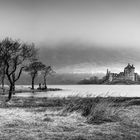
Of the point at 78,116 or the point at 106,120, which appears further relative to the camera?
the point at 78,116

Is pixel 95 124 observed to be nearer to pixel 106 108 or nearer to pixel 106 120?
pixel 106 120

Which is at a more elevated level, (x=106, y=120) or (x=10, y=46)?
(x=10, y=46)

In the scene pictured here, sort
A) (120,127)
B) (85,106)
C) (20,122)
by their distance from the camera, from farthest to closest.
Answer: (85,106)
(20,122)
(120,127)

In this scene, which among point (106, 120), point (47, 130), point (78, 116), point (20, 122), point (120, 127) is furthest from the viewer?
point (78, 116)

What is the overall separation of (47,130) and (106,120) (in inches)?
163

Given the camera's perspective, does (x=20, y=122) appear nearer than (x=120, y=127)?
No

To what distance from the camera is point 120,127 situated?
12.2 m

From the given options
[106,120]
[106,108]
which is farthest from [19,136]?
[106,108]

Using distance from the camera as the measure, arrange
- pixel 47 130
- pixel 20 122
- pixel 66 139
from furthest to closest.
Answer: pixel 20 122 → pixel 47 130 → pixel 66 139

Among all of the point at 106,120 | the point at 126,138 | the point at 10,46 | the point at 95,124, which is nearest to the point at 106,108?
the point at 106,120

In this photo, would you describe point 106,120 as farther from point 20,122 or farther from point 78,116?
point 20,122

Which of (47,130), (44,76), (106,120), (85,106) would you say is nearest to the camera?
(47,130)

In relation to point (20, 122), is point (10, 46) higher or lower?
higher

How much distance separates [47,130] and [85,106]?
5.93 metres
